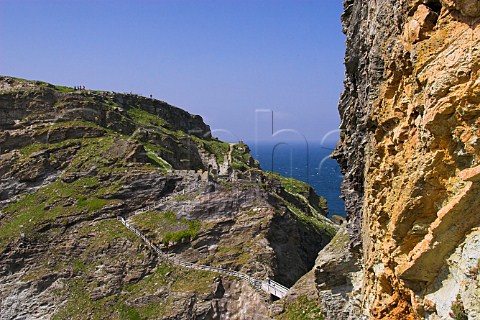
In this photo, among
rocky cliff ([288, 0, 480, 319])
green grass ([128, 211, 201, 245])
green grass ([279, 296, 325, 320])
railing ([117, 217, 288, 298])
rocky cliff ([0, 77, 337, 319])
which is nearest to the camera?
rocky cliff ([288, 0, 480, 319])

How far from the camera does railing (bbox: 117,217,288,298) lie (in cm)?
3922

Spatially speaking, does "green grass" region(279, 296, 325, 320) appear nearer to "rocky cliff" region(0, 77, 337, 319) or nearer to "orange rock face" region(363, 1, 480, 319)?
"rocky cliff" region(0, 77, 337, 319)

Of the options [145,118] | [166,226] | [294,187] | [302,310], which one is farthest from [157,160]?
[302,310]

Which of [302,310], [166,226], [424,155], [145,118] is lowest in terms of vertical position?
[302,310]

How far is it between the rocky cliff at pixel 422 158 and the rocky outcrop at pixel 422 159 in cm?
3

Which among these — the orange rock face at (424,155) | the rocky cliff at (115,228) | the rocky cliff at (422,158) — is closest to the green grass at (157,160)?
the rocky cliff at (115,228)

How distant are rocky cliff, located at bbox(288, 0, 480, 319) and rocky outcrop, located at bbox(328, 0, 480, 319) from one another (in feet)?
0.09

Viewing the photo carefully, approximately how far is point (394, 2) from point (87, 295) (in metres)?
36.4

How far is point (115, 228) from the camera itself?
46219 mm

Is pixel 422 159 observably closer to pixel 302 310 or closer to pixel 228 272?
pixel 302 310

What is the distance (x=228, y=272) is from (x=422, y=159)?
1284 inches

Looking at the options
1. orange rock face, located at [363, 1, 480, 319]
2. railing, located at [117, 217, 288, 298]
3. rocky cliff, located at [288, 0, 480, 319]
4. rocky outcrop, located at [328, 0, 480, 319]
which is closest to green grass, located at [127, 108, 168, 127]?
railing, located at [117, 217, 288, 298]

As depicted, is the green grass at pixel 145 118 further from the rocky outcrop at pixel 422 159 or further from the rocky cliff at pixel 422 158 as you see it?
the rocky outcrop at pixel 422 159

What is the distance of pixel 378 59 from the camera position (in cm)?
1566
